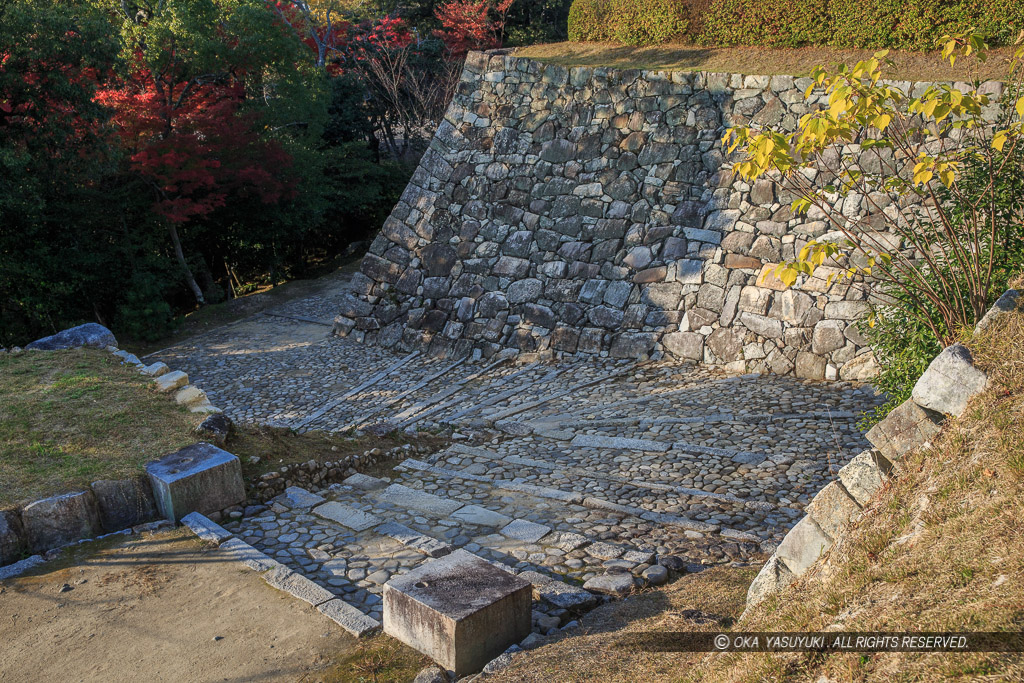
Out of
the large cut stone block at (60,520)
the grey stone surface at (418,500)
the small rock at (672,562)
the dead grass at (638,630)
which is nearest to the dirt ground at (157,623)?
the large cut stone block at (60,520)

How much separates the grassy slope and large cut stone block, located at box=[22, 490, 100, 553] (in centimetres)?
334

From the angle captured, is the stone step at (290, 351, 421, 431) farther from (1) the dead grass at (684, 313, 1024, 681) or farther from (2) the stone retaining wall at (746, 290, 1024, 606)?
(1) the dead grass at (684, 313, 1024, 681)

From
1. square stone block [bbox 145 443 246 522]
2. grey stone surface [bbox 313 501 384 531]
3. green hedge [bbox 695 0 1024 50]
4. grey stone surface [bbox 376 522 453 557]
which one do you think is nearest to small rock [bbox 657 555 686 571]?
grey stone surface [bbox 376 522 453 557]

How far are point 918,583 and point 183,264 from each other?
45.9 ft

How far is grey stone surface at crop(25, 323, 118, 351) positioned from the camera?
31.4 feet

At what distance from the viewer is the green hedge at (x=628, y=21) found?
444 inches

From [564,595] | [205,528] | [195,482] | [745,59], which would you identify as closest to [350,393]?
[195,482]

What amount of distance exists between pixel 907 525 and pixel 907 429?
603 mm

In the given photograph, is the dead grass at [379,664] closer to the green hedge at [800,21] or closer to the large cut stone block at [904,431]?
the large cut stone block at [904,431]

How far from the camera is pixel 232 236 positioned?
1599 cm

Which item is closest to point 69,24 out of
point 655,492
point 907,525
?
point 655,492

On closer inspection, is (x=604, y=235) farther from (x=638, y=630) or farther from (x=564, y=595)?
(x=638, y=630)

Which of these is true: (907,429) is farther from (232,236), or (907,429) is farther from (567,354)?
(232,236)

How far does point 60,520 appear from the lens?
507cm
